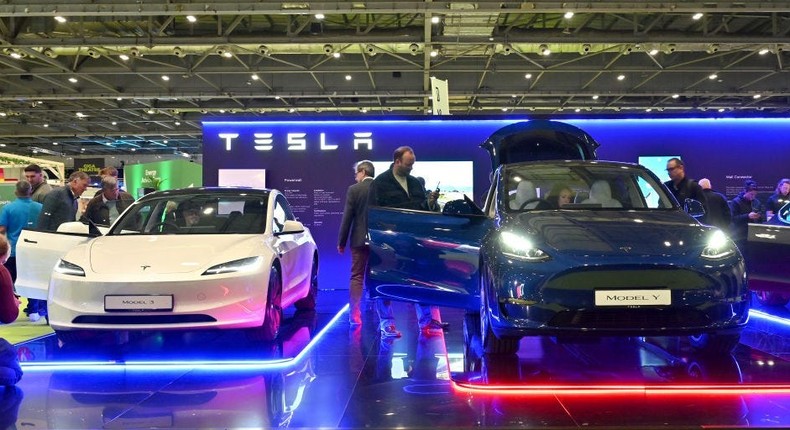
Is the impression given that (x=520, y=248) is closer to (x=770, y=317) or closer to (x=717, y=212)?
(x=717, y=212)

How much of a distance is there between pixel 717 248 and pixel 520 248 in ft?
3.81

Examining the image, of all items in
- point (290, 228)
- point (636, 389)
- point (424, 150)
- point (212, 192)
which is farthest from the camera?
point (424, 150)

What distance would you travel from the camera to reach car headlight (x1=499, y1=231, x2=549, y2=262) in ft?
11.6

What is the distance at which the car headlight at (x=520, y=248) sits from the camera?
354 centimetres

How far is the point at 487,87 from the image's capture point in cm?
1683

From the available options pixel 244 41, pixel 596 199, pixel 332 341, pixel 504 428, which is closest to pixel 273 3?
pixel 244 41

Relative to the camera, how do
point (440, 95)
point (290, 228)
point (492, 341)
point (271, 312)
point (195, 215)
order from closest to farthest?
1. point (492, 341)
2. point (271, 312)
3. point (290, 228)
4. point (195, 215)
5. point (440, 95)

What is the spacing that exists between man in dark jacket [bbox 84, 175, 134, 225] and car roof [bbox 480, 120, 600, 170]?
162 inches

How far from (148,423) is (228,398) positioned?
1.64 feet

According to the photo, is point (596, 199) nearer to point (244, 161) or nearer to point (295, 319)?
point (295, 319)

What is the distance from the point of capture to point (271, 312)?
4.68 m

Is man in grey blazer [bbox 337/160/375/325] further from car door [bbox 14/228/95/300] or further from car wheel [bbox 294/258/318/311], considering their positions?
car door [bbox 14/228/95/300]

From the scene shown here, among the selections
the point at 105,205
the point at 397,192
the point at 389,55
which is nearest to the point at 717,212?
the point at 397,192

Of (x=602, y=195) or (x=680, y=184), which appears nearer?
(x=602, y=195)
